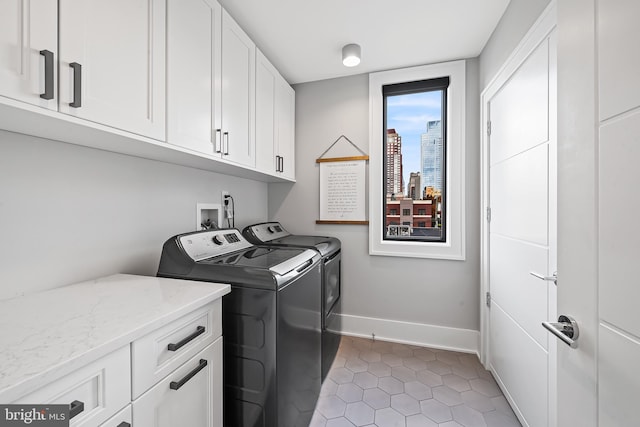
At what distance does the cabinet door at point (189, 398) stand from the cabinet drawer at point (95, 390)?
0.26 feet

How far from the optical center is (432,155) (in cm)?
243

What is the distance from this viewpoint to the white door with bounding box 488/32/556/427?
3.99ft

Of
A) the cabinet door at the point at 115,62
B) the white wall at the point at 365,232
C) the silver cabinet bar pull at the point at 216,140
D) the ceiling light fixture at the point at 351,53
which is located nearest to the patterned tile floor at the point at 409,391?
the white wall at the point at 365,232

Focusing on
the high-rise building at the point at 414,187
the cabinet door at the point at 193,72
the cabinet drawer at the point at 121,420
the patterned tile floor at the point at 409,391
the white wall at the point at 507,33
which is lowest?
the patterned tile floor at the point at 409,391

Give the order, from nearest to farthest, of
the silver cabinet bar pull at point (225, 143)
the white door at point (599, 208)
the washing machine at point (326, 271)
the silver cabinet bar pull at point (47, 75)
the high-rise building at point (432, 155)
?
the white door at point (599, 208) → the silver cabinet bar pull at point (47, 75) → the silver cabinet bar pull at point (225, 143) → the washing machine at point (326, 271) → the high-rise building at point (432, 155)

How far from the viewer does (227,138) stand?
1.52 metres

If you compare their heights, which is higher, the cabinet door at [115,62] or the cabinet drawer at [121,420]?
the cabinet door at [115,62]

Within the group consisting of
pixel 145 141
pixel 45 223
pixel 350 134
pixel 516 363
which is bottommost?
pixel 516 363

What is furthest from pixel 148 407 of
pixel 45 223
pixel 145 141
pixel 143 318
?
pixel 145 141

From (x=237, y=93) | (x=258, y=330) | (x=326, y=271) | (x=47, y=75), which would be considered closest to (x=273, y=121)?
(x=237, y=93)

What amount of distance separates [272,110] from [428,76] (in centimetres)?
141

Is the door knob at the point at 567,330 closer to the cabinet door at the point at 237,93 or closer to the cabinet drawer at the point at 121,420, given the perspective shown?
the cabinet drawer at the point at 121,420

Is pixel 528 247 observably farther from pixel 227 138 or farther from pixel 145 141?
pixel 145 141

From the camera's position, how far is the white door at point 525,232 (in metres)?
1.22
